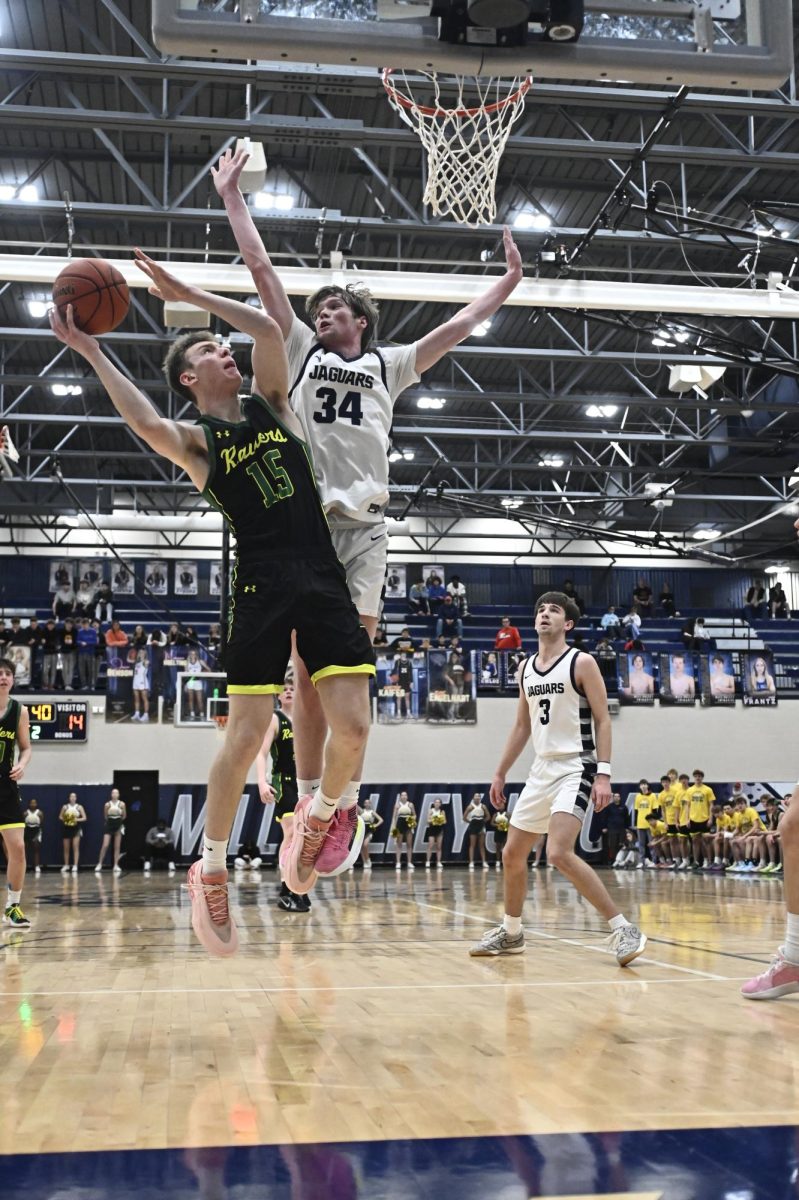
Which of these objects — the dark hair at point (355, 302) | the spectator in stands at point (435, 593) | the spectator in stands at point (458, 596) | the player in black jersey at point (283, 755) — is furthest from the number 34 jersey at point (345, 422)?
the spectator in stands at point (435, 593)

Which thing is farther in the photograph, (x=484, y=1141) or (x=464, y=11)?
(x=464, y=11)

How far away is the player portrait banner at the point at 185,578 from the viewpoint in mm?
32344

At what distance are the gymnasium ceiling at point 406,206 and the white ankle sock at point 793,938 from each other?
9.48m

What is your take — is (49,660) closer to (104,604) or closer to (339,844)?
(104,604)

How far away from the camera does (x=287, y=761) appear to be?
9.84 metres

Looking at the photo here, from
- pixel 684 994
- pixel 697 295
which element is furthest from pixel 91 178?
pixel 684 994

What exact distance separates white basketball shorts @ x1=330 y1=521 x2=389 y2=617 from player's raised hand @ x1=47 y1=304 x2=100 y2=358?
3.82 ft

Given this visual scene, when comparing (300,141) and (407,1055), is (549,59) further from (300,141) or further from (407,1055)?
(300,141)

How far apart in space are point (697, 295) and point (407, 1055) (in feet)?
35.6

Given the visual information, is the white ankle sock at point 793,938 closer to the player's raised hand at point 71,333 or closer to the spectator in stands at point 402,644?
the player's raised hand at point 71,333

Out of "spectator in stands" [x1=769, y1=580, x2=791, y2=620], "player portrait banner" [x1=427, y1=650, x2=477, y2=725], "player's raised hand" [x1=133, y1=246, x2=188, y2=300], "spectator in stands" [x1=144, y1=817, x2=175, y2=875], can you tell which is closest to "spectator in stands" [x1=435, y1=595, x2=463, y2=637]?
"player portrait banner" [x1=427, y1=650, x2=477, y2=725]

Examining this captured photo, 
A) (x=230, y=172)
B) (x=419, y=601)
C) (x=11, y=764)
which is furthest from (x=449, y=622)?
(x=230, y=172)

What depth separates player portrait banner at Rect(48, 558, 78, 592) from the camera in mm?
31469

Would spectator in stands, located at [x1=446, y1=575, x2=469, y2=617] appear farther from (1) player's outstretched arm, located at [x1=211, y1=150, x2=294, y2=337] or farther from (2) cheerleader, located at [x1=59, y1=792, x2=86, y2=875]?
(1) player's outstretched arm, located at [x1=211, y1=150, x2=294, y2=337]
